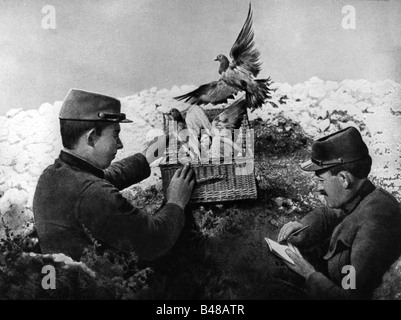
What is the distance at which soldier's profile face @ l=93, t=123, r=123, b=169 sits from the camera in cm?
725

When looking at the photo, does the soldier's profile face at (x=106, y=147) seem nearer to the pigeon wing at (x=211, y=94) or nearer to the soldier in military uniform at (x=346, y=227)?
Answer: the pigeon wing at (x=211, y=94)

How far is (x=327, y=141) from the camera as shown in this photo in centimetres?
741

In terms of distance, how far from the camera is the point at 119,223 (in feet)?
23.1

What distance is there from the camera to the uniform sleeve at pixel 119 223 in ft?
23.0

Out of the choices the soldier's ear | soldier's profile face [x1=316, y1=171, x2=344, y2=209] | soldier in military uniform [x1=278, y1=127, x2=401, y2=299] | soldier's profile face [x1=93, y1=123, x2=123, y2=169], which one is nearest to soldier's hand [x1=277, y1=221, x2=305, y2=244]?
soldier in military uniform [x1=278, y1=127, x2=401, y2=299]

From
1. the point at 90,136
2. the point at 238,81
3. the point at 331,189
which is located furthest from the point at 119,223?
the point at 331,189

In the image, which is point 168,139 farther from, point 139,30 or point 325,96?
point 325,96

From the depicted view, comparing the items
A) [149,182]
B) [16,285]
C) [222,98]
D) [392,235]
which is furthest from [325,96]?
[16,285]

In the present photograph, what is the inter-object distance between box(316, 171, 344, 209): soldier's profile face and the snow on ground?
Answer: 16.8 inches

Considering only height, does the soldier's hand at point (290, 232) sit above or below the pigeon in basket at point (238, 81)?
below

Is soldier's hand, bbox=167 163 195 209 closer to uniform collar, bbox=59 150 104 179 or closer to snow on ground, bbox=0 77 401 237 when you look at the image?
snow on ground, bbox=0 77 401 237

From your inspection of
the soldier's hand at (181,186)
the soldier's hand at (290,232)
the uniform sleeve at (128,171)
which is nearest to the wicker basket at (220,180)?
the soldier's hand at (181,186)
